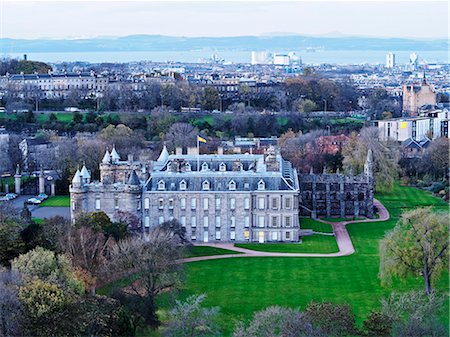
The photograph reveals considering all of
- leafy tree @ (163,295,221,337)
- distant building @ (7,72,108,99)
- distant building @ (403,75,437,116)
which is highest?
distant building @ (7,72,108,99)

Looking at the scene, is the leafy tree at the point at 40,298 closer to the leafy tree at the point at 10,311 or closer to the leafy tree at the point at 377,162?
the leafy tree at the point at 10,311

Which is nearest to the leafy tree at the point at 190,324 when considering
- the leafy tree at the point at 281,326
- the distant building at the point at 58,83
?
the leafy tree at the point at 281,326

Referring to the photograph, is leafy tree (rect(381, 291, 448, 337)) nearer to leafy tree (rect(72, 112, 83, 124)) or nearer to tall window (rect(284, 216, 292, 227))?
tall window (rect(284, 216, 292, 227))

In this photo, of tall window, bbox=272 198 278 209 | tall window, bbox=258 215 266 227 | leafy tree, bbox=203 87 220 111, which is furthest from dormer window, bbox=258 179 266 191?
leafy tree, bbox=203 87 220 111

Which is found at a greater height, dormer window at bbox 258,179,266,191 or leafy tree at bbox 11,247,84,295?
dormer window at bbox 258,179,266,191

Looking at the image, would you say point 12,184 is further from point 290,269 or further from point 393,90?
point 393,90

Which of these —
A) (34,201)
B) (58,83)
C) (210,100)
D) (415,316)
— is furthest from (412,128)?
(58,83)
